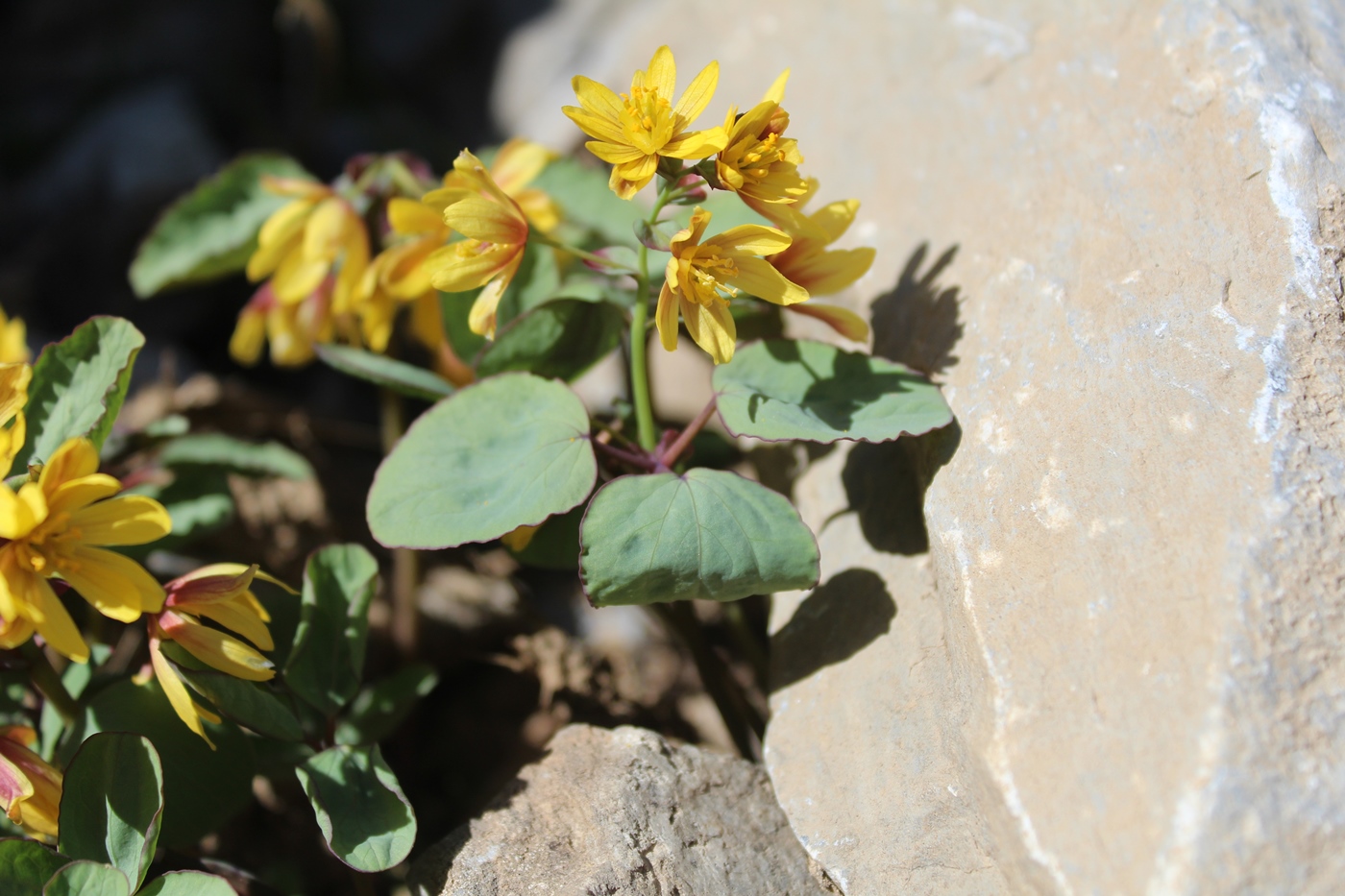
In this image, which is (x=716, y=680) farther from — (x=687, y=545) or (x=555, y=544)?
(x=687, y=545)

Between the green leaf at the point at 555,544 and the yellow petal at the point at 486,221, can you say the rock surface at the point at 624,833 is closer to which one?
the green leaf at the point at 555,544

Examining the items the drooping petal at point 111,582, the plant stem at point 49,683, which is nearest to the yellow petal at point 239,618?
the drooping petal at point 111,582

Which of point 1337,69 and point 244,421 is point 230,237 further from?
point 1337,69

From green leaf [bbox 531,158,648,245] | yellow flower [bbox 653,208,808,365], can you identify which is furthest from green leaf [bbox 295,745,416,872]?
green leaf [bbox 531,158,648,245]

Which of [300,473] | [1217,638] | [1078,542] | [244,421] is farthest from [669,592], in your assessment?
[244,421]

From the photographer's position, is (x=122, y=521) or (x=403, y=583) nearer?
(x=122, y=521)

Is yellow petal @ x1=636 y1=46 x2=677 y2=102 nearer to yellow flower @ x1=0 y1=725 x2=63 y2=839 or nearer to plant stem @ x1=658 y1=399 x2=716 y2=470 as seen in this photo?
plant stem @ x1=658 y1=399 x2=716 y2=470

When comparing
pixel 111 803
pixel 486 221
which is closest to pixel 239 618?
pixel 111 803
